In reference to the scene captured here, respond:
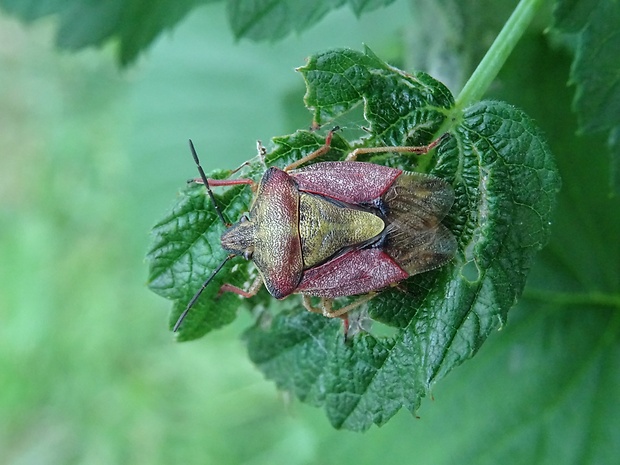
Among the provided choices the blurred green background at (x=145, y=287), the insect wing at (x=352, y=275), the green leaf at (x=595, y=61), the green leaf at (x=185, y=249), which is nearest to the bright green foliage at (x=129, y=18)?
the blurred green background at (x=145, y=287)

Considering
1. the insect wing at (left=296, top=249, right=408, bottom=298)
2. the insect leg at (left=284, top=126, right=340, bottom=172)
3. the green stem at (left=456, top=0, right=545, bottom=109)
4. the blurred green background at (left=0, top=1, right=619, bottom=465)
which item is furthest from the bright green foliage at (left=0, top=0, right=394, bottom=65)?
Result: the insect wing at (left=296, top=249, right=408, bottom=298)

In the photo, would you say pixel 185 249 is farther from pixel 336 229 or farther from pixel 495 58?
pixel 495 58

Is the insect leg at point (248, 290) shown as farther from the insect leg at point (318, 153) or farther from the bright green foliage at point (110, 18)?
the bright green foliage at point (110, 18)

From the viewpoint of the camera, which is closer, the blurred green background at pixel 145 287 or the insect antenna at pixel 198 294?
the insect antenna at pixel 198 294

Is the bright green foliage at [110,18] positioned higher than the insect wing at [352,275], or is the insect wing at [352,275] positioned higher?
the bright green foliage at [110,18]

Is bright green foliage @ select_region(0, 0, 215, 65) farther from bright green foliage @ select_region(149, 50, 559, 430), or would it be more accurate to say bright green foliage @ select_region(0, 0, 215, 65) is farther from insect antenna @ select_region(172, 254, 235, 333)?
insect antenna @ select_region(172, 254, 235, 333)

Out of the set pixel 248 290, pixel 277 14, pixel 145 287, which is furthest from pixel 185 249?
pixel 145 287
